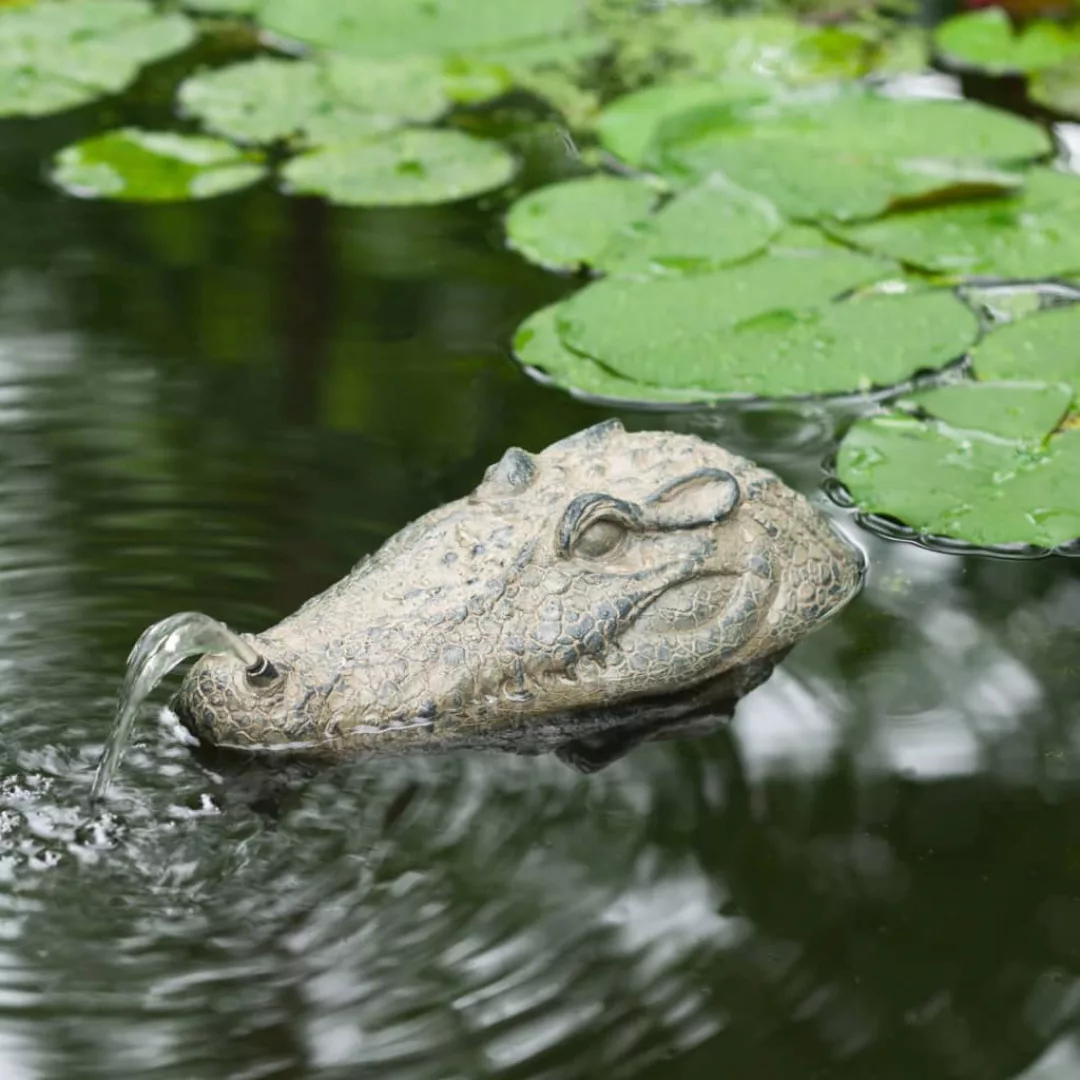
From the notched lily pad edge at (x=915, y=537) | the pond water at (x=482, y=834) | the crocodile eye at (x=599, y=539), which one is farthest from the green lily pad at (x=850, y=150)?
the crocodile eye at (x=599, y=539)

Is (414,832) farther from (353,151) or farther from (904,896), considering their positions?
(353,151)

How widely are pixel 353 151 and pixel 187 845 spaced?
4.02 metres

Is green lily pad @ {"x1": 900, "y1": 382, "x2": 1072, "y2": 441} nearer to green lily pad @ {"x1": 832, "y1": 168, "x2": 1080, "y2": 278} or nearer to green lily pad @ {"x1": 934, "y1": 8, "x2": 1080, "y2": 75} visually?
green lily pad @ {"x1": 832, "y1": 168, "x2": 1080, "y2": 278}

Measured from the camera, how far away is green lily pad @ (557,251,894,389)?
5.38 meters

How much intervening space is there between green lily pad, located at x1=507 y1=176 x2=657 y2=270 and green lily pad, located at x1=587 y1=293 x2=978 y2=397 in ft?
2.87

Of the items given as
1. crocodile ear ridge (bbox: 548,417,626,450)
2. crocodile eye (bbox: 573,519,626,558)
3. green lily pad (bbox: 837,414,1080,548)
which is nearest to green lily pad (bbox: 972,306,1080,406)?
green lily pad (bbox: 837,414,1080,548)

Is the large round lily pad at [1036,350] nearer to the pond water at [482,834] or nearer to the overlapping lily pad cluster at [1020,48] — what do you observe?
the pond water at [482,834]

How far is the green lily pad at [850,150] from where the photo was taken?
6.20 meters

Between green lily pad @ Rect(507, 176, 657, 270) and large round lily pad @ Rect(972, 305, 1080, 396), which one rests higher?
large round lily pad @ Rect(972, 305, 1080, 396)

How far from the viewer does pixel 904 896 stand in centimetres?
360

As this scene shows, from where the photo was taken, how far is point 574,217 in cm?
638

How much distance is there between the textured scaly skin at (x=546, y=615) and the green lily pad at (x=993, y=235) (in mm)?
1760

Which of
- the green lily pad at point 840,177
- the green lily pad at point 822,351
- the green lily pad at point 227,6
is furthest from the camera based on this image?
the green lily pad at point 227,6

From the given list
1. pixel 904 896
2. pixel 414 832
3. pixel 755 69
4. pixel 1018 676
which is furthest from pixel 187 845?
pixel 755 69
